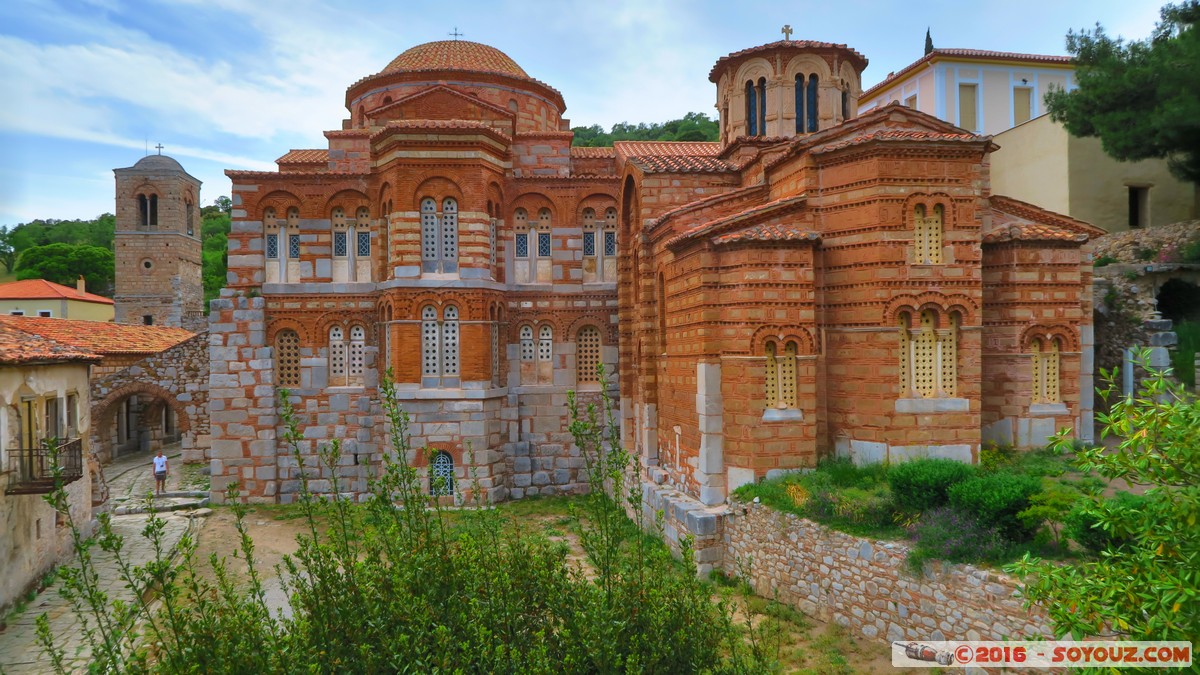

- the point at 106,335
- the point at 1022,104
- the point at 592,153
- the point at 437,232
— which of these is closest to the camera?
the point at 437,232

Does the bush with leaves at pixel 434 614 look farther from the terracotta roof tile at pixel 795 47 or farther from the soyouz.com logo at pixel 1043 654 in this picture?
the terracotta roof tile at pixel 795 47

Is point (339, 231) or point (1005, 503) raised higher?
point (339, 231)

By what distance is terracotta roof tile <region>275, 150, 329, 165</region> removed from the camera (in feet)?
53.3

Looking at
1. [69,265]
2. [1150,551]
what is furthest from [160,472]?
[69,265]

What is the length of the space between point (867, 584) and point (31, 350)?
1230 centimetres

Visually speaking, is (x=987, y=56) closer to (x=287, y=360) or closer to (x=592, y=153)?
(x=592, y=153)

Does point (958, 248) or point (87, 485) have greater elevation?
point (958, 248)

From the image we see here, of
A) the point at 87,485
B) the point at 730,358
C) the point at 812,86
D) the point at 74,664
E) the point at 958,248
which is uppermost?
the point at 812,86

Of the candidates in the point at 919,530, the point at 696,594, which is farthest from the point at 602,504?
the point at 919,530

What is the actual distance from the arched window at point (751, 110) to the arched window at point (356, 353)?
9413 mm

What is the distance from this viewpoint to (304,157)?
17.0 metres

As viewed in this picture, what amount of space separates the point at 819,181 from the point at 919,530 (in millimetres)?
5101

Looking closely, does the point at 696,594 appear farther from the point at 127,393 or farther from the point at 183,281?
the point at 183,281

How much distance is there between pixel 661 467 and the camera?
12914 millimetres
